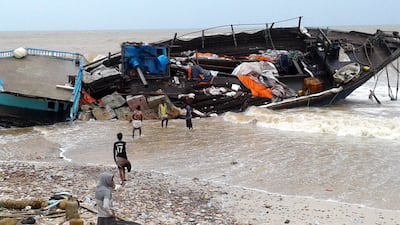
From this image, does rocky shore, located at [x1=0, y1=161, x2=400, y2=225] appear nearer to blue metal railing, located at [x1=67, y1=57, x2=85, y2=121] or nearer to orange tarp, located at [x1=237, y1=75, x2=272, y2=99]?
blue metal railing, located at [x1=67, y1=57, x2=85, y2=121]

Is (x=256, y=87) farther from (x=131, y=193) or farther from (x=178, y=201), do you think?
(x=178, y=201)

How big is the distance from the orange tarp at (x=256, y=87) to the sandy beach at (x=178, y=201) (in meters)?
10.0

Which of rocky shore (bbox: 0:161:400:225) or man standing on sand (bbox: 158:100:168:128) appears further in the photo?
man standing on sand (bbox: 158:100:168:128)

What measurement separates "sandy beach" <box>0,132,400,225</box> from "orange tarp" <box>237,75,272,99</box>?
33.0 ft

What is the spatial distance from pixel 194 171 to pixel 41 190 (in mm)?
3694

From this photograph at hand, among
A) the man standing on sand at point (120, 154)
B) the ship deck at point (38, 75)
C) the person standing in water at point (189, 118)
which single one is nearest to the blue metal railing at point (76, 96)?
the ship deck at point (38, 75)

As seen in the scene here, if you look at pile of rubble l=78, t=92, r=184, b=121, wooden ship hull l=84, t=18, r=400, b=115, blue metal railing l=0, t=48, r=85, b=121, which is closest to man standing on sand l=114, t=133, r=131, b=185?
blue metal railing l=0, t=48, r=85, b=121

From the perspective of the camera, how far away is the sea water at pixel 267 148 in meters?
11.0

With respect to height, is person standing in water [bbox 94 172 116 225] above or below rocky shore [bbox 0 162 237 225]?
above

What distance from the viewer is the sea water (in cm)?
1104

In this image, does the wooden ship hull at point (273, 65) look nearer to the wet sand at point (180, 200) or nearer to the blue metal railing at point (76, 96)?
the blue metal railing at point (76, 96)

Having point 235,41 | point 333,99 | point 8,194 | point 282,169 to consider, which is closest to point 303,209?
point 282,169

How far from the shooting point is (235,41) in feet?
81.4

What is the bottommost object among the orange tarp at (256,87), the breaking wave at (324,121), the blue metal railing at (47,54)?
the breaking wave at (324,121)
